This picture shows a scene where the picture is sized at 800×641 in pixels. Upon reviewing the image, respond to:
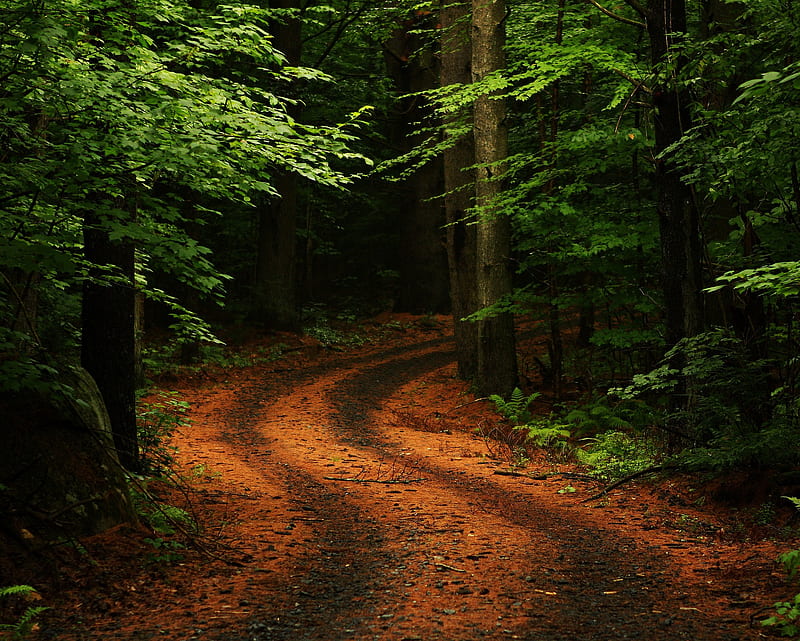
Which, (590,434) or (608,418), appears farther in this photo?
(590,434)

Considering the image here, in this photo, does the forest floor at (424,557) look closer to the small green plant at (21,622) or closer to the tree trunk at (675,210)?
the small green plant at (21,622)

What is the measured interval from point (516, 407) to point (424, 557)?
26.2 ft

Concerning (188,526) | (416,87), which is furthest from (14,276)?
(416,87)

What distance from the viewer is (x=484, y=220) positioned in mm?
13469

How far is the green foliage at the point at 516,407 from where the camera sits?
13172 millimetres

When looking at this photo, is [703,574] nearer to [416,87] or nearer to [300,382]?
[300,382]

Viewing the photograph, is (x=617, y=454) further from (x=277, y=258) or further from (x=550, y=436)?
(x=277, y=258)

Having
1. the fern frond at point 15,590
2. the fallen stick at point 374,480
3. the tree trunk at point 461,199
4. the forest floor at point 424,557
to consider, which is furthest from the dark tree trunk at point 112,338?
the tree trunk at point 461,199

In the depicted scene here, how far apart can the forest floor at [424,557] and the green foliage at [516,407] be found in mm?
1912

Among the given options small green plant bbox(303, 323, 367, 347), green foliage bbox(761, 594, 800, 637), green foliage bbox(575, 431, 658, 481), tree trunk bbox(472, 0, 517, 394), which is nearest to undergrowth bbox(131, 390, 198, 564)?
green foliage bbox(761, 594, 800, 637)

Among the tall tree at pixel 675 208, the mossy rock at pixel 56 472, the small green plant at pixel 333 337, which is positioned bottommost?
the mossy rock at pixel 56 472

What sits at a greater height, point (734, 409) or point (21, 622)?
point (734, 409)

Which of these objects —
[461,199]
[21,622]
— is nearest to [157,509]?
[21,622]

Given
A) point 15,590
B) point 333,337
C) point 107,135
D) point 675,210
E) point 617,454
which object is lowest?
point 617,454
